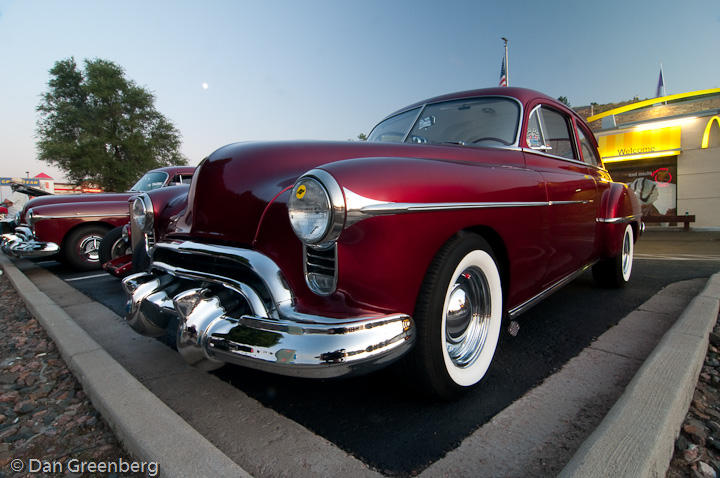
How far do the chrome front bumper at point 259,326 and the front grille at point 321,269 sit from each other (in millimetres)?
103

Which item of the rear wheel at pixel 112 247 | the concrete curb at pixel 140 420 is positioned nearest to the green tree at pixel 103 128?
the rear wheel at pixel 112 247

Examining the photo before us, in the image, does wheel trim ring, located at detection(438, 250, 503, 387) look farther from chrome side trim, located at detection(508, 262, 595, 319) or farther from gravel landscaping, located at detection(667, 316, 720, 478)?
gravel landscaping, located at detection(667, 316, 720, 478)

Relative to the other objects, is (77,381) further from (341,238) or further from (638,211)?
(638,211)

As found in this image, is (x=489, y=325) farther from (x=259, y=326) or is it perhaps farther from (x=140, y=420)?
(x=140, y=420)

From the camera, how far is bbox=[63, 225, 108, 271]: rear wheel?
5.34 meters

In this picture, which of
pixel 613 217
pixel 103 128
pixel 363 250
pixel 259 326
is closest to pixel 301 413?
pixel 259 326

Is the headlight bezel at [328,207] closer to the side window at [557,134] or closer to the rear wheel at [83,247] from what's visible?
the side window at [557,134]

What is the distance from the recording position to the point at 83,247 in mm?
5441

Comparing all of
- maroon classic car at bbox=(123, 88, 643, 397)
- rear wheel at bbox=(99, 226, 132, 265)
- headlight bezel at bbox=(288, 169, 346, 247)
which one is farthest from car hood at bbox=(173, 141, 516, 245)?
rear wheel at bbox=(99, 226, 132, 265)

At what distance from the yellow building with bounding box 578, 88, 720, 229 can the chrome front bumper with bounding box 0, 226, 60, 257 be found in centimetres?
1482

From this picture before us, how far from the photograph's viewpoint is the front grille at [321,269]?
4.40 ft

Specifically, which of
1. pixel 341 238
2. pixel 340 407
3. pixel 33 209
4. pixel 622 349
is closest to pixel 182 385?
pixel 340 407

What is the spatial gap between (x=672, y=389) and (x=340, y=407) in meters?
1.29

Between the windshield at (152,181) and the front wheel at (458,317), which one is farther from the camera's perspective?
the windshield at (152,181)
